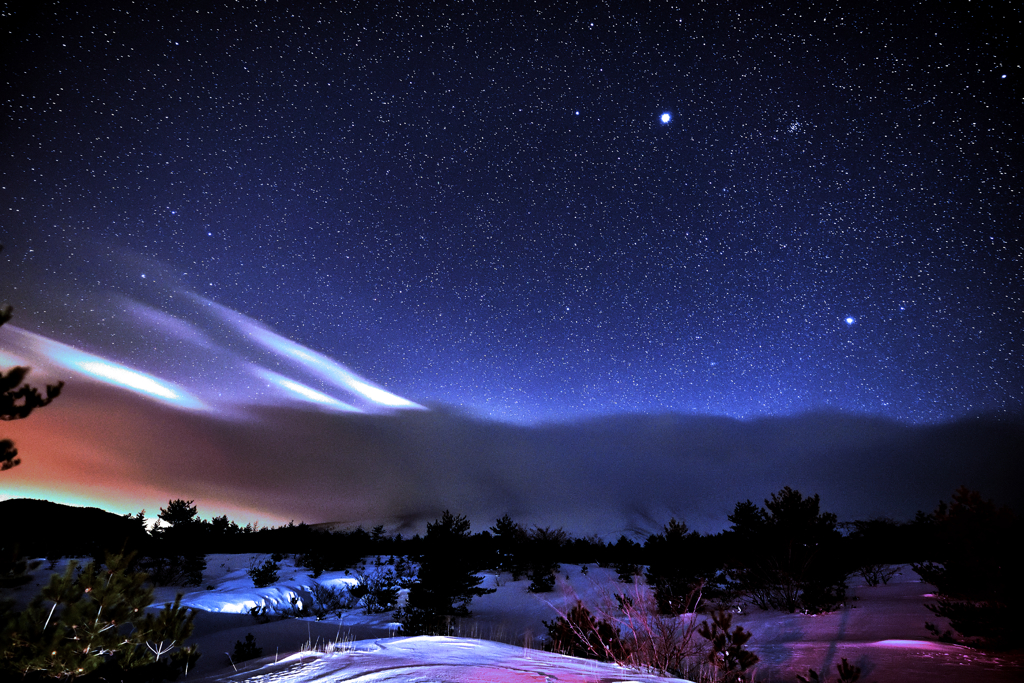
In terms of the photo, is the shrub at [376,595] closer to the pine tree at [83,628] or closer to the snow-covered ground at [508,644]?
the snow-covered ground at [508,644]

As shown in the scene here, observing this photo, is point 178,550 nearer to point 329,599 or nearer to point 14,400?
point 329,599

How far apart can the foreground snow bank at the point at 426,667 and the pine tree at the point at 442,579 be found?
8.35 m

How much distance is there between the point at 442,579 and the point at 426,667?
1028 cm

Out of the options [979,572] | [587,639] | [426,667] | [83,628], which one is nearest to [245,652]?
[83,628]

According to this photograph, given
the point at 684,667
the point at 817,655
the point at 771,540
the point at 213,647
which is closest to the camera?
the point at 684,667

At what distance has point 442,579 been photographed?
13.6 m

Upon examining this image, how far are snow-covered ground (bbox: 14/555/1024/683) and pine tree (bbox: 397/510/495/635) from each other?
807 millimetres

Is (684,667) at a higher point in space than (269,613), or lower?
higher

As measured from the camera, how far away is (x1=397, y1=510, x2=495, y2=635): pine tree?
1334 centimetres

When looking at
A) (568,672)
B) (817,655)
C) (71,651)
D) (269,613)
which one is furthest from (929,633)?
(269,613)

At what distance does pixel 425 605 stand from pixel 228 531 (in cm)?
3288

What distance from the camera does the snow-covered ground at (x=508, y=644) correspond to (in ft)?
14.6

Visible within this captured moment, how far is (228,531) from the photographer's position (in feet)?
121

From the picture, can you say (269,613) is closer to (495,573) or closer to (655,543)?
(495,573)
